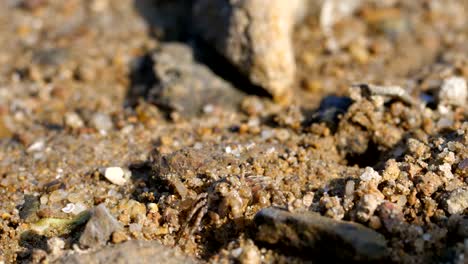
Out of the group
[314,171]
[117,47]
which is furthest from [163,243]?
[117,47]

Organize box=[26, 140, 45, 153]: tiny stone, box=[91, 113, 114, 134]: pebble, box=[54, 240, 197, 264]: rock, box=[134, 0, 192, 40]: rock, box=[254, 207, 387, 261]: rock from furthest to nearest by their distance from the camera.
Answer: box=[134, 0, 192, 40]: rock, box=[91, 113, 114, 134]: pebble, box=[26, 140, 45, 153]: tiny stone, box=[54, 240, 197, 264]: rock, box=[254, 207, 387, 261]: rock

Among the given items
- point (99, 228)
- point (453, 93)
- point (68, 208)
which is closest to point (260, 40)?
point (453, 93)

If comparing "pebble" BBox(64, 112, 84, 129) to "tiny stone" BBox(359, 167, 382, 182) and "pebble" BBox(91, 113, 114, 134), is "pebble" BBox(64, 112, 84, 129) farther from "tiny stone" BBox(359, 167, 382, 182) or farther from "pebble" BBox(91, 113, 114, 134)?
"tiny stone" BBox(359, 167, 382, 182)

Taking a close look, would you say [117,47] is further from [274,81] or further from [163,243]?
[163,243]

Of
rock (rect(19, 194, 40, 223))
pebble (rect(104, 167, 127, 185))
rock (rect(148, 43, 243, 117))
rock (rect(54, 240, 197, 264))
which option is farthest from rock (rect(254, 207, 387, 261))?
rock (rect(148, 43, 243, 117))

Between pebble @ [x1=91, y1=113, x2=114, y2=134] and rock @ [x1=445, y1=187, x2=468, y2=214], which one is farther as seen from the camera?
pebble @ [x1=91, y1=113, x2=114, y2=134]
